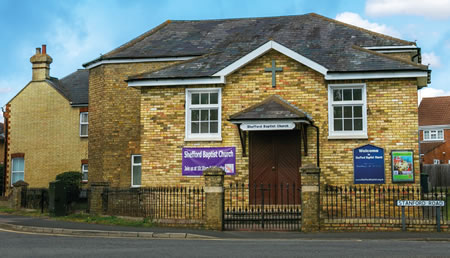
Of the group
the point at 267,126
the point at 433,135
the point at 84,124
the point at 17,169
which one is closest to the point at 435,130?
the point at 433,135

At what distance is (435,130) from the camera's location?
185ft

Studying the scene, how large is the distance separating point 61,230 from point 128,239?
2.50m

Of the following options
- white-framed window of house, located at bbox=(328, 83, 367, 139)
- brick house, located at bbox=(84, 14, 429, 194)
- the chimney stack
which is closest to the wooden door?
brick house, located at bbox=(84, 14, 429, 194)

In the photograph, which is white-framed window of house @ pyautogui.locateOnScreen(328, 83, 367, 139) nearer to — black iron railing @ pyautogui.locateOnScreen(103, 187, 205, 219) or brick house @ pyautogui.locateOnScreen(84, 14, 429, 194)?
brick house @ pyautogui.locateOnScreen(84, 14, 429, 194)

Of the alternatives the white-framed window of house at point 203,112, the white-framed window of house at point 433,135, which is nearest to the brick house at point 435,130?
the white-framed window of house at point 433,135

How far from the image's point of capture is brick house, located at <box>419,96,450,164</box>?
53750mm

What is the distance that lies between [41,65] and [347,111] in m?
21.0

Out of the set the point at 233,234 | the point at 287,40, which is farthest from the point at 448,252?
the point at 287,40

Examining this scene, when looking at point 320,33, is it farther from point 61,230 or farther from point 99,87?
point 61,230

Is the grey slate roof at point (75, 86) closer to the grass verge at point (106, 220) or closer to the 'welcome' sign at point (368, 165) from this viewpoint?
the grass verge at point (106, 220)

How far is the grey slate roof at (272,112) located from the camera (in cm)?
1631

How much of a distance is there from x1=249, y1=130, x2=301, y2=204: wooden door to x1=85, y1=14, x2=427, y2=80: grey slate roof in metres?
2.67

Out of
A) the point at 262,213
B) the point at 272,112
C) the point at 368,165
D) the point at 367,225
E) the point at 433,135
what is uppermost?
the point at 433,135

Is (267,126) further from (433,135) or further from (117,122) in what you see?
(433,135)
